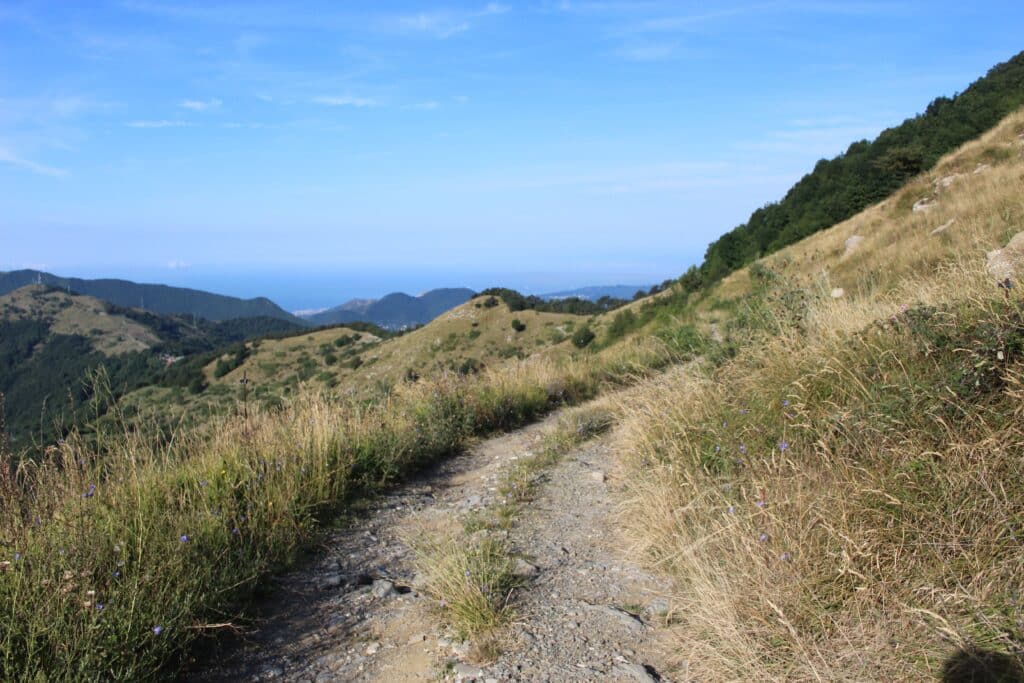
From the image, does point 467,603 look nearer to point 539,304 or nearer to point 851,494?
point 851,494

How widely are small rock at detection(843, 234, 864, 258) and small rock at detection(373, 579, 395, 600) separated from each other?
15030 millimetres

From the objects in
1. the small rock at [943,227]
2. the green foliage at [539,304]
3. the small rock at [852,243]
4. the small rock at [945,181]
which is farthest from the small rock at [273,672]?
the green foliage at [539,304]

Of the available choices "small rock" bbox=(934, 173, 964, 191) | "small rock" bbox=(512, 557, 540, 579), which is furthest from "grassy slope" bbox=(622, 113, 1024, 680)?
"small rock" bbox=(934, 173, 964, 191)

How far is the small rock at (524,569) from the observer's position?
3.67 m

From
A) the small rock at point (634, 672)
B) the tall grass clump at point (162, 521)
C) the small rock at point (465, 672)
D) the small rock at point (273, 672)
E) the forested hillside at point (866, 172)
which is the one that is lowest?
the small rock at point (273, 672)

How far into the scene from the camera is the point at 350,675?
2879 mm

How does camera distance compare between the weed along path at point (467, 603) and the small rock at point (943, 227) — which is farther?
the small rock at point (943, 227)

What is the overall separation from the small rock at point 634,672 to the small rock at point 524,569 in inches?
37.9

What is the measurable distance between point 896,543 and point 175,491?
423cm

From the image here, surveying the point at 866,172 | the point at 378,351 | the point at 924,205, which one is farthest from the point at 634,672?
the point at 378,351

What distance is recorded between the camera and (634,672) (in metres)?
2.71

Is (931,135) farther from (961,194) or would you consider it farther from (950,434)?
(950,434)

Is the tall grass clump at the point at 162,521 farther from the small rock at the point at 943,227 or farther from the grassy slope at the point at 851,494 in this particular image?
the small rock at the point at 943,227

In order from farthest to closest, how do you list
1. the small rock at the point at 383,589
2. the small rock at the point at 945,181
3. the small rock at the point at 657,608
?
the small rock at the point at 945,181, the small rock at the point at 383,589, the small rock at the point at 657,608
